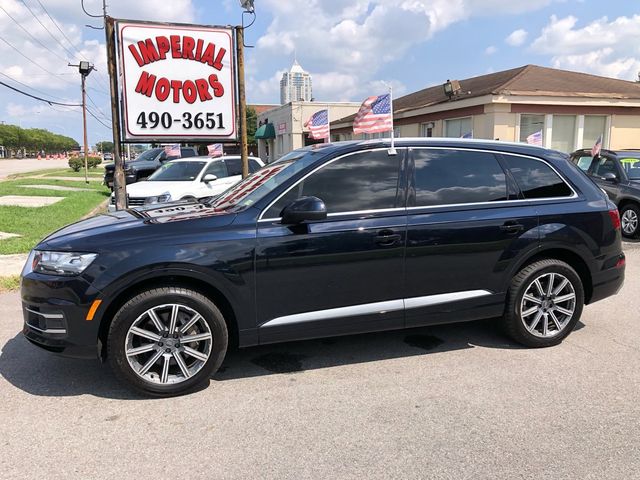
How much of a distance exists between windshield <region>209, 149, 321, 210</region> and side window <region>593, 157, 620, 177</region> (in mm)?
8941

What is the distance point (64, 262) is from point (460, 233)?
2951mm

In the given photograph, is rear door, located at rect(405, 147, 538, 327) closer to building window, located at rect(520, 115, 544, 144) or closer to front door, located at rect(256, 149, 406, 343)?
front door, located at rect(256, 149, 406, 343)

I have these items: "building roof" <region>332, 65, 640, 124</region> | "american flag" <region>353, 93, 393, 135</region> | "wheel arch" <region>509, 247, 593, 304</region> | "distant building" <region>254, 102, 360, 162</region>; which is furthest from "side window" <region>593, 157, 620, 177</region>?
"distant building" <region>254, 102, 360, 162</region>

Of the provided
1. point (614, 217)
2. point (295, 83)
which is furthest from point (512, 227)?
point (295, 83)

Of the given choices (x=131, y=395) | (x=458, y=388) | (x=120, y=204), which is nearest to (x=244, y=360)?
(x=131, y=395)

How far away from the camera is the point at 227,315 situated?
3.88 metres

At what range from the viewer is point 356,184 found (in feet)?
13.6

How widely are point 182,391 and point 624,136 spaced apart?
20835mm

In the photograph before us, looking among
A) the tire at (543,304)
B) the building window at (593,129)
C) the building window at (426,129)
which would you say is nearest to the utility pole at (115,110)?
the tire at (543,304)

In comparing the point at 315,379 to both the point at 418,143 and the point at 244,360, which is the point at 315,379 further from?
the point at 418,143

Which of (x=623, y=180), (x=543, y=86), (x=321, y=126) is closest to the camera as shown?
(x=623, y=180)

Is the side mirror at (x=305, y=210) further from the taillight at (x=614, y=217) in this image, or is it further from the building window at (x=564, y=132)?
the building window at (x=564, y=132)

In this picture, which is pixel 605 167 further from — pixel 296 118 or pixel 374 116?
pixel 296 118

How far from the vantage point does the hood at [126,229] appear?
3.61 metres
